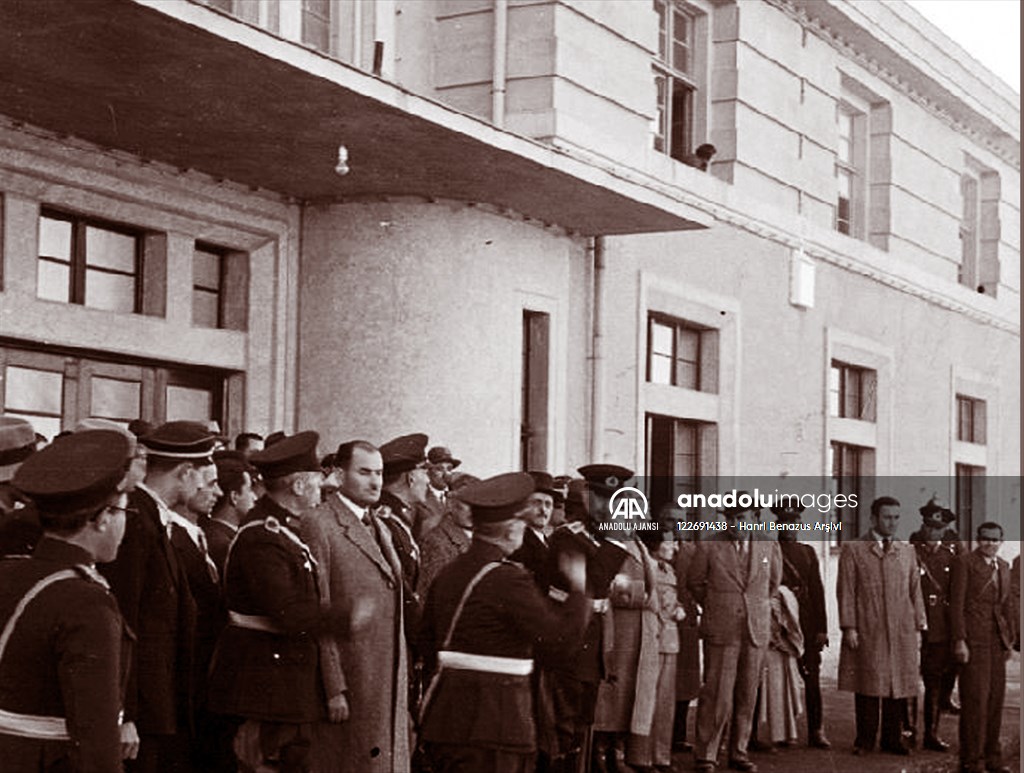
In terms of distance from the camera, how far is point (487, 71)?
1362cm

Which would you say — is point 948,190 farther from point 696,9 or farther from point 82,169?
point 82,169

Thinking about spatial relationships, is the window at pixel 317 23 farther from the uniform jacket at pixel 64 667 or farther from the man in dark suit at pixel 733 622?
the uniform jacket at pixel 64 667

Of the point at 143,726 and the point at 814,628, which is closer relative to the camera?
the point at 143,726

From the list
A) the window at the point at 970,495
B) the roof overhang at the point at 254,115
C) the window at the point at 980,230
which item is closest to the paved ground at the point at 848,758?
the roof overhang at the point at 254,115

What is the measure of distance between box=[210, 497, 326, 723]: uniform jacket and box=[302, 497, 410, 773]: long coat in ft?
0.67

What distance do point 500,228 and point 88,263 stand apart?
3.62m

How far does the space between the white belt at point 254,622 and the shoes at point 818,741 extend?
6435mm

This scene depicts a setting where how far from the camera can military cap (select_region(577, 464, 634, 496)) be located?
9.42 m

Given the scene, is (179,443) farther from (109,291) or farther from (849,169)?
(849,169)

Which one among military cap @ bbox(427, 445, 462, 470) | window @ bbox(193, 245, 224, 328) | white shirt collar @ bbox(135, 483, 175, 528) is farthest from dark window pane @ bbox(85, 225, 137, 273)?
white shirt collar @ bbox(135, 483, 175, 528)

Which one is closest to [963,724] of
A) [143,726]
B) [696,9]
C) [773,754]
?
[773,754]

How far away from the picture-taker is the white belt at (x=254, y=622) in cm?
669

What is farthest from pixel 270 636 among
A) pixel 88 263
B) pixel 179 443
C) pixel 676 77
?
pixel 676 77

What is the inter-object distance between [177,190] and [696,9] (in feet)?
24.0
